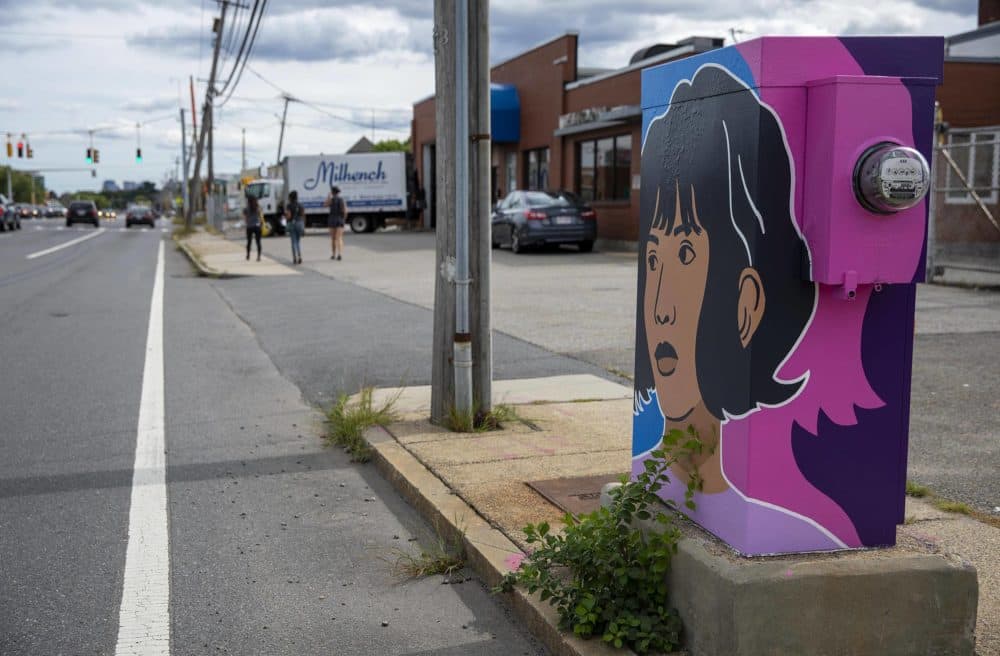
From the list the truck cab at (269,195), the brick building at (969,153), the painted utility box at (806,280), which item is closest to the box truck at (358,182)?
the truck cab at (269,195)

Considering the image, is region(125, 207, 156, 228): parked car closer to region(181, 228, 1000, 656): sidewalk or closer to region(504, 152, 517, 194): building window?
region(504, 152, 517, 194): building window

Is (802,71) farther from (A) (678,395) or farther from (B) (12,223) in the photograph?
(B) (12,223)

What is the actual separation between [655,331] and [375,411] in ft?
12.5

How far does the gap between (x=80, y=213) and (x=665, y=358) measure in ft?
226

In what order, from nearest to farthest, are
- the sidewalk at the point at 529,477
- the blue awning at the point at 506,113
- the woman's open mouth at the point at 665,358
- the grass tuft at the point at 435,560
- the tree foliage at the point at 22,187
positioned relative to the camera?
the woman's open mouth at the point at 665,358 → the sidewalk at the point at 529,477 → the grass tuft at the point at 435,560 → the blue awning at the point at 506,113 → the tree foliage at the point at 22,187

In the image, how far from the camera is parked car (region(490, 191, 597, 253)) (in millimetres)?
25516

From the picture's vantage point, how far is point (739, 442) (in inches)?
128

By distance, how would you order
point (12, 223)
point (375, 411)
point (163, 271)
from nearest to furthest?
point (375, 411)
point (163, 271)
point (12, 223)

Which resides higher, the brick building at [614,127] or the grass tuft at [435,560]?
the brick building at [614,127]

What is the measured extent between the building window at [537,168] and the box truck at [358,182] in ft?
35.4

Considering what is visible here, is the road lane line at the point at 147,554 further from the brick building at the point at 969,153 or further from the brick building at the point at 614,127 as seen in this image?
the brick building at the point at 969,153

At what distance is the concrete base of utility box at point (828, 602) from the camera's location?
3.14 meters

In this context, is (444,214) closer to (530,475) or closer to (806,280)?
(530,475)

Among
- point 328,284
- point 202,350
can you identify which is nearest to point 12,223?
point 328,284
